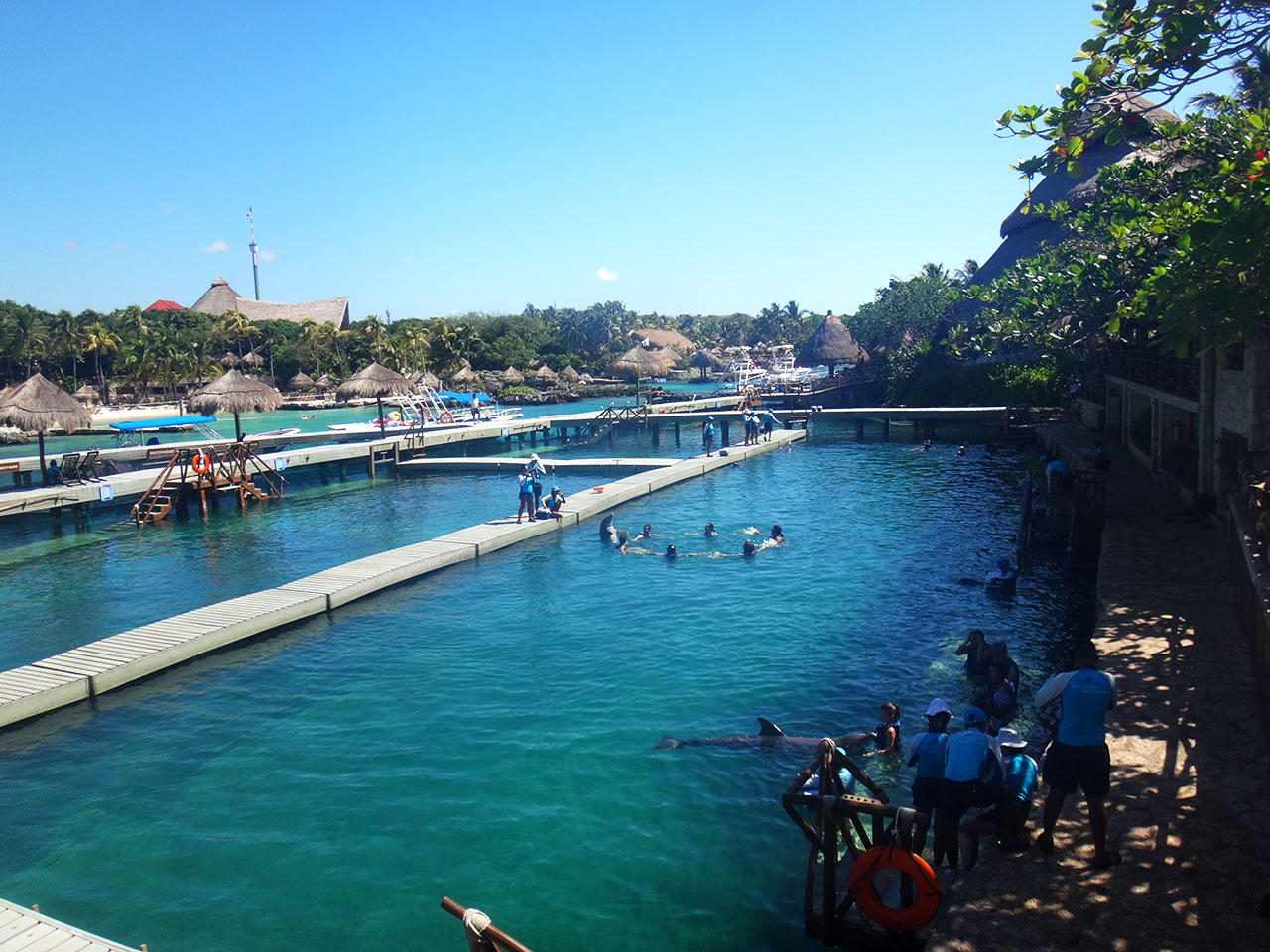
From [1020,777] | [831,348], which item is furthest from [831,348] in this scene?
[1020,777]

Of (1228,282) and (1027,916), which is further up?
(1228,282)

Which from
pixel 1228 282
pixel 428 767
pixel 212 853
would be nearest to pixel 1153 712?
pixel 1228 282

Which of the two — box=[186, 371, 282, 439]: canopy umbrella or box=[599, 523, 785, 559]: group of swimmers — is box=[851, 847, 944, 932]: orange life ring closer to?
box=[599, 523, 785, 559]: group of swimmers

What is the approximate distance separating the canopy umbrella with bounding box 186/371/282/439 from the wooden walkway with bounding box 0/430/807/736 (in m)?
17.4

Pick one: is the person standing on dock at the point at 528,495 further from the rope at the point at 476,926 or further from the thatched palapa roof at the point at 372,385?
the thatched palapa roof at the point at 372,385

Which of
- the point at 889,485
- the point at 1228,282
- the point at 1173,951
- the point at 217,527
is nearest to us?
the point at 1173,951

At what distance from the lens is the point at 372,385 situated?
40.9 metres

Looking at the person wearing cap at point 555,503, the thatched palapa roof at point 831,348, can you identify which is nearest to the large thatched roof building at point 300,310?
the thatched palapa roof at point 831,348

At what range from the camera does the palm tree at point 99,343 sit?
70.7 m

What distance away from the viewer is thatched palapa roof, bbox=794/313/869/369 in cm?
6512

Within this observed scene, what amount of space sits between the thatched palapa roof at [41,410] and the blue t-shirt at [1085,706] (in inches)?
1218

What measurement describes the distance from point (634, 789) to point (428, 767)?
2579 millimetres

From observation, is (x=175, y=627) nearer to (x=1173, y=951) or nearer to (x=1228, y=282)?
(x=1173, y=951)

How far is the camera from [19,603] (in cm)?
1847
